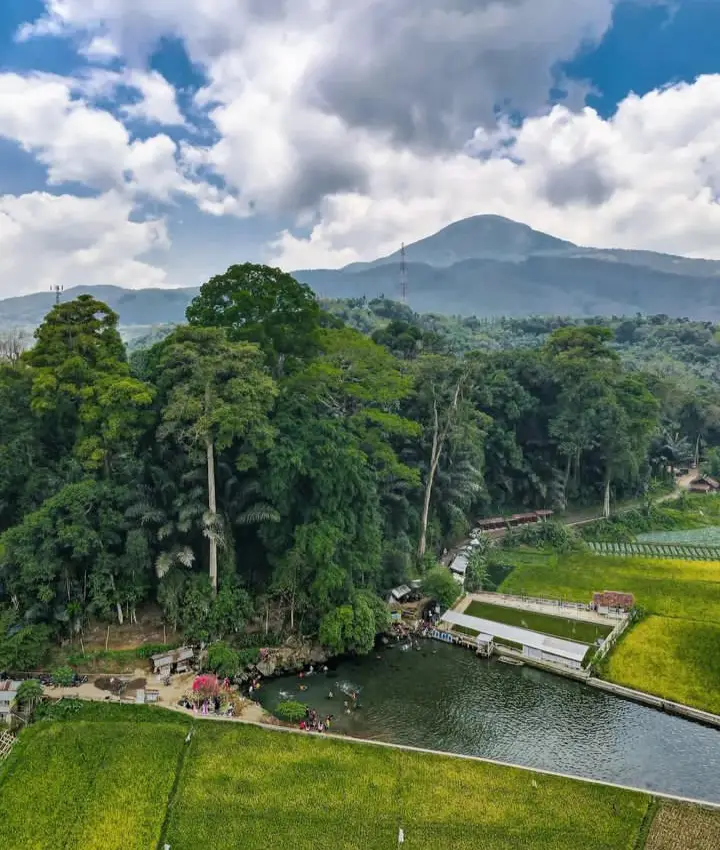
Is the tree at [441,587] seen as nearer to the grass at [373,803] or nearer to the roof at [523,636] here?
the roof at [523,636]

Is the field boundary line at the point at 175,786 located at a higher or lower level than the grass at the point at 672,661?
lower

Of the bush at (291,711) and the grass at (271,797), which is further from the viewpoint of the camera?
the bush at (291,711)

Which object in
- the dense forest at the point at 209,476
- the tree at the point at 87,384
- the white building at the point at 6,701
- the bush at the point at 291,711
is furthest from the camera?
the tree at the point at 87,384

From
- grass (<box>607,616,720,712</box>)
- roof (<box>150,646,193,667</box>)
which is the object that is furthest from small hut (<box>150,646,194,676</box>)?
grass (<box>607,616,720,712</box>)

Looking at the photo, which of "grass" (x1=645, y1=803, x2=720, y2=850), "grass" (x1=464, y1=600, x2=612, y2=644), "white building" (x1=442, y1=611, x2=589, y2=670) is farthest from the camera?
"grass" (x1=464, y1=600, x2=612, y2=644)

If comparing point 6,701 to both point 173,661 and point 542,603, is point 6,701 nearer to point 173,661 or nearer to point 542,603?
point 173,661

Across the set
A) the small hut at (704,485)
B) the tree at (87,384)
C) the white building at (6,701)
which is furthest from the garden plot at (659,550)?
the white building at (6,701)

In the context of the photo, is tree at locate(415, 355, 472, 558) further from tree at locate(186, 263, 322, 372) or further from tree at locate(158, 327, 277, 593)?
tree at locate(158, 327, 277, 593)

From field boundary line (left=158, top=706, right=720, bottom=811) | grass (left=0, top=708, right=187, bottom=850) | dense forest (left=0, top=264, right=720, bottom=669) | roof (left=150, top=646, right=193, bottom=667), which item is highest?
Answer: dense forest (left=0, top=264, right=720, bottom=669)
